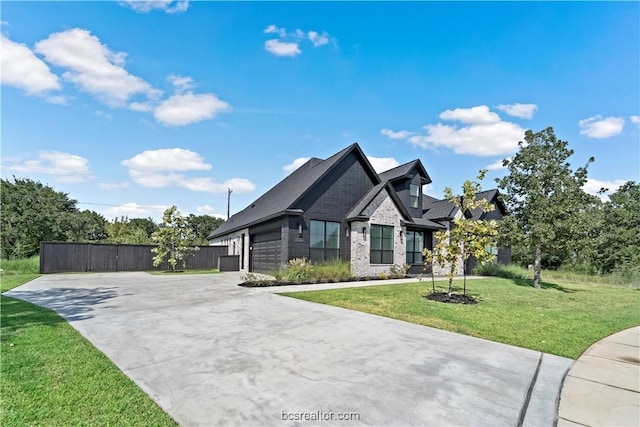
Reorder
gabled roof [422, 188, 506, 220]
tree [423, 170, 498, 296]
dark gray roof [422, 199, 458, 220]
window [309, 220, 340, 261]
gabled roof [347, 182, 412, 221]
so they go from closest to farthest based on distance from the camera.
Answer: tree [423, 170, 498, 296] → window [309, 220, 340, 261] → gabled roof [347, 182, 412, 221] → dark gray roof [422, 199, 458, 220] → gabled roof [422, 188, 506, 220]

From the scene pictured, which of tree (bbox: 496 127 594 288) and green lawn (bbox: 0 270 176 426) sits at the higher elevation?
tree (bbox: 496 127 594 288)

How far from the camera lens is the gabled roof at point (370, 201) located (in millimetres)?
17362

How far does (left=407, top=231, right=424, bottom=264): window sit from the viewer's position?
782 inches

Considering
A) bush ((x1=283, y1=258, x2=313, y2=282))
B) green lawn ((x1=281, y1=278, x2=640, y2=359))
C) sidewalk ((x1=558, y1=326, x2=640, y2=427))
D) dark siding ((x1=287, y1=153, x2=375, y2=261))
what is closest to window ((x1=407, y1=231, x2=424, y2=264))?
dark siding ((x1=287, y1=153, x2=375, y2=261))

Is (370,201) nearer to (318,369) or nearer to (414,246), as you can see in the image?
(414,246)

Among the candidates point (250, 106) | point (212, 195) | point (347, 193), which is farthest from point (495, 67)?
point (212, 195)

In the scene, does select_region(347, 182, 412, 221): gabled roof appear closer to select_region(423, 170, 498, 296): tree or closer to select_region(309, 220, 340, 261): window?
select_region(309, 220, 340, 261): window

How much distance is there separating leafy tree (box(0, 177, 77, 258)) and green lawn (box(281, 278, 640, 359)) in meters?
30.2

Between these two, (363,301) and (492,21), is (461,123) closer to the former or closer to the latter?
(492,21)

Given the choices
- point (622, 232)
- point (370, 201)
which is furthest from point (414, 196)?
point (622, 232)

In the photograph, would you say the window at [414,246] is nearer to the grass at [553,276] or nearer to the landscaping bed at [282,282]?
the grass at [553,276]

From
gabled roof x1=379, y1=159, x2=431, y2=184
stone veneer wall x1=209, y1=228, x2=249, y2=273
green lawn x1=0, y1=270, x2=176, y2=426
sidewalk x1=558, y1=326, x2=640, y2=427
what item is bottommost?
sidewalk x1=558, y1=326, x2=640, y2=427

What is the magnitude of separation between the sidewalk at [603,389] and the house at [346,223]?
11.9 metres

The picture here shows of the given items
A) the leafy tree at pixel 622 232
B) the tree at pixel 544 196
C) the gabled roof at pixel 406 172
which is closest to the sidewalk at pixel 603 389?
the tree at pixel 544 196
